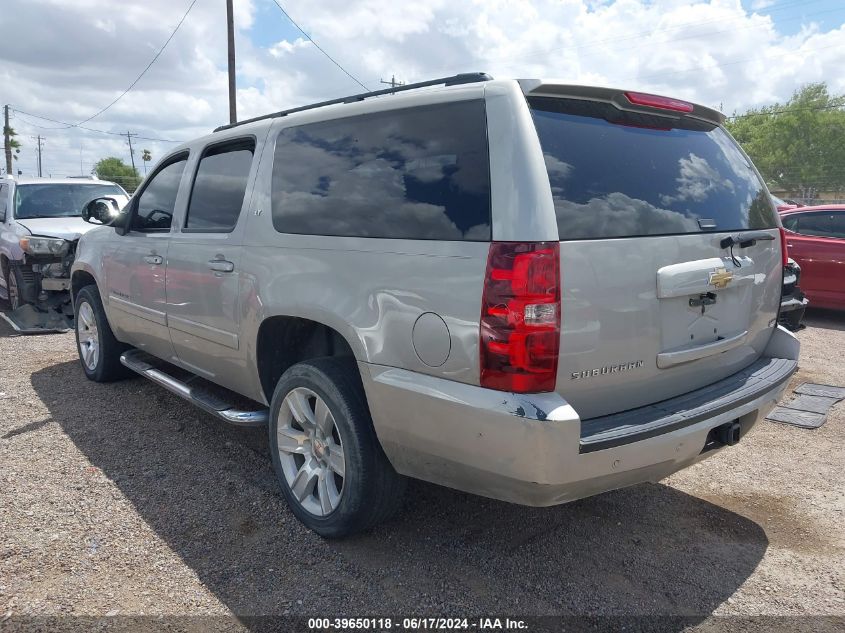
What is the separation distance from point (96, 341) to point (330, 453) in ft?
11.2

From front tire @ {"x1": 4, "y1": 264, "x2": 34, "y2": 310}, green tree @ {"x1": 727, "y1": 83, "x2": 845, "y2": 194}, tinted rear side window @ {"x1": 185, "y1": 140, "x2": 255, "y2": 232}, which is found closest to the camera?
tinted rear side window @ {"x1": 185, "y1": 140, "x2": 255, "y2": 232}

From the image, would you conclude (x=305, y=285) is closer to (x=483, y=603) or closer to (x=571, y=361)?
(x=571, y=361)

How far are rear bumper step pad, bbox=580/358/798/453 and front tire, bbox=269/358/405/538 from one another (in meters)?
0.99

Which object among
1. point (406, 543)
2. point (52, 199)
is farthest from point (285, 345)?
point (52, 199)

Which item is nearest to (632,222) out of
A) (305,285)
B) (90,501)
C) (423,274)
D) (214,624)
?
(423,274)

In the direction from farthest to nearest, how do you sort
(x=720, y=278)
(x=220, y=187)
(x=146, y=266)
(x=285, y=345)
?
(x=146, y=266), (x=220, y=187), (x=285, y=345), (x=720, y=278)

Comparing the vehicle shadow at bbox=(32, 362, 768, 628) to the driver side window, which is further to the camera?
the driver side window

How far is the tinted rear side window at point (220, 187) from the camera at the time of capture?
378 centimetres

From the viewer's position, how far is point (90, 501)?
11.8ft

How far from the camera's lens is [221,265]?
371 centimetres

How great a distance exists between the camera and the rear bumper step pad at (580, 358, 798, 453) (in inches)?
96.7

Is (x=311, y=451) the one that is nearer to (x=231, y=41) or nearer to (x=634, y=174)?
(x=634, y=174)

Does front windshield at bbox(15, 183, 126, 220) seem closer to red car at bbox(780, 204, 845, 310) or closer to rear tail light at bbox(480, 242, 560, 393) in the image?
rear tail light at bbox(480, 242, 560, 393)

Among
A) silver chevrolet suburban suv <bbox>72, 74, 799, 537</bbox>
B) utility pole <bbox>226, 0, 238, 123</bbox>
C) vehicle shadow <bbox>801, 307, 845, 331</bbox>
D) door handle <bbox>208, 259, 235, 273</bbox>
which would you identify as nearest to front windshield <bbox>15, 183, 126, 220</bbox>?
door handle <bbox>208, 259, 235, 273</bbox>
